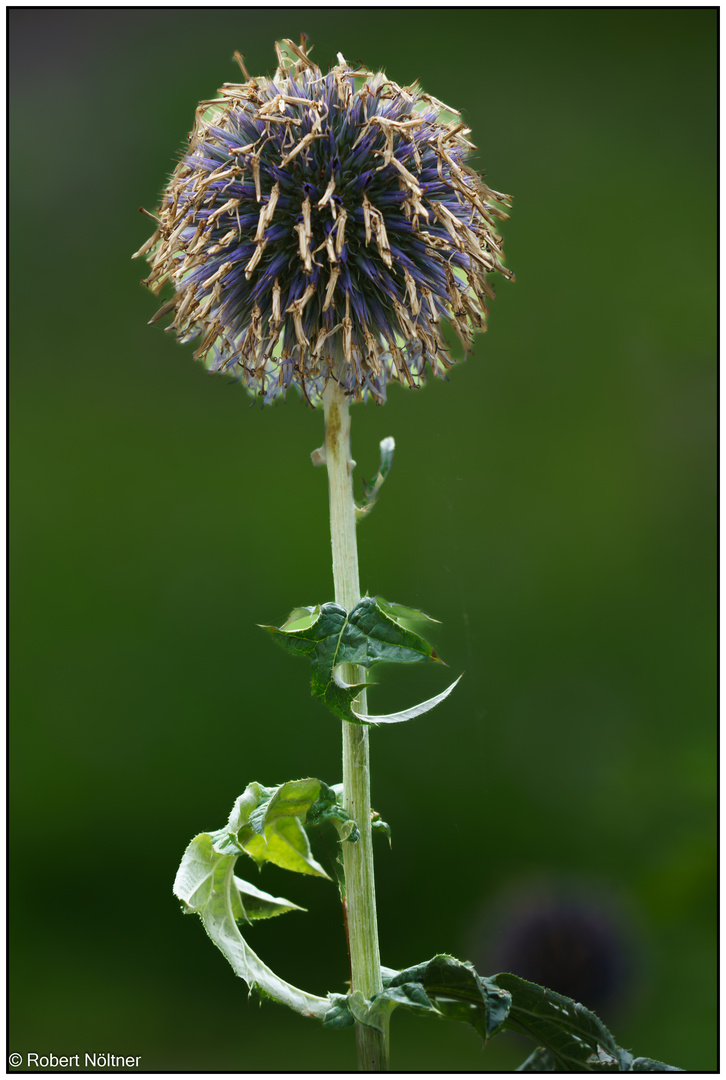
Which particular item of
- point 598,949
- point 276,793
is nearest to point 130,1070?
point 276,793

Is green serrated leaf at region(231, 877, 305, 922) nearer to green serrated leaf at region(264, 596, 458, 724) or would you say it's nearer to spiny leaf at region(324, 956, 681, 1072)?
spiny leaf at region(324, 956, 681, 1072)

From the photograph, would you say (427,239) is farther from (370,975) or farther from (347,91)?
(370,975)

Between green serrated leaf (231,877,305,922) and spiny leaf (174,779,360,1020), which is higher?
spiny leaf (174,779,360,1020)

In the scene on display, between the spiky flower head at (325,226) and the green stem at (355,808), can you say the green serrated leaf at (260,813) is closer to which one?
the green stem at (355,808)

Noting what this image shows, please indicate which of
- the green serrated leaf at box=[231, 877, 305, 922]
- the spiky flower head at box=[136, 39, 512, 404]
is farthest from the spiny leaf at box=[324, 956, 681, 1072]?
the spiky flower head at box=[136, 39, 512, 404]

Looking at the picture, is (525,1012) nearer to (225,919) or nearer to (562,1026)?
(562,1026)

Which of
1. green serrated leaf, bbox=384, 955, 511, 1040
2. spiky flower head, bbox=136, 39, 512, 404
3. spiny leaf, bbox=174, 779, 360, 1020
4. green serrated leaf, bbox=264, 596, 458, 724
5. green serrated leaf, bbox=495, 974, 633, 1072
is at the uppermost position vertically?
spiky flower head, bbox=136, 39, 512, 404
